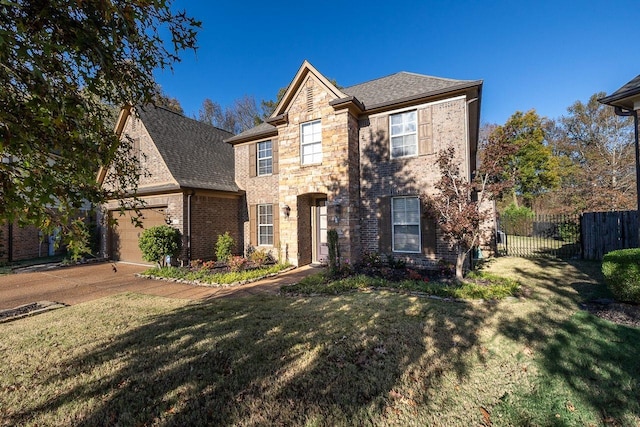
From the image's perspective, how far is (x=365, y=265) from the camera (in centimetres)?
977

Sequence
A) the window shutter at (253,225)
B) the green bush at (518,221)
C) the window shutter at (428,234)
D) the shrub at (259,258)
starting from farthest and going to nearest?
the green bush at (518,221)
the window shutter at (253,225)
the shrub at (259,258)
the window shutter at (428,234)

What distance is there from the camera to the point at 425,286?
23.2 feet

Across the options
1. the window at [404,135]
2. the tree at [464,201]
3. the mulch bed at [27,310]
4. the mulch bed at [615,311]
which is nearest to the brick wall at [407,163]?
the window at [404,135]

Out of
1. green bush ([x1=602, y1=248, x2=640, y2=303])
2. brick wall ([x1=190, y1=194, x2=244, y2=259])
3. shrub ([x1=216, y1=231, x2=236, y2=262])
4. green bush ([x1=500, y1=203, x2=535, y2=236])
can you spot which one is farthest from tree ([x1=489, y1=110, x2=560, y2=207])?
shrub ([x1=216, y1=231, x2=236, y2=262])

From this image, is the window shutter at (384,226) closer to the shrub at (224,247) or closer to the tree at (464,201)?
the tree at (464,201)

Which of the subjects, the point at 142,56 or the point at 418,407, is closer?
the point at 418,407

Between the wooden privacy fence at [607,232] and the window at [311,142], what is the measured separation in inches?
441

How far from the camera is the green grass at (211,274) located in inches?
344

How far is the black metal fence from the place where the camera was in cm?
1322

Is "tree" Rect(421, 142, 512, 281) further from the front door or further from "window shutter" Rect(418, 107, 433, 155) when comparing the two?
the front door

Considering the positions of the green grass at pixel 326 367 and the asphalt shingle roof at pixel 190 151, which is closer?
the green grass at pixel 326 367

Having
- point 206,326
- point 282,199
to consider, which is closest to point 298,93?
point 282,199

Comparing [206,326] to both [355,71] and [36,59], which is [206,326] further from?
[355,71]

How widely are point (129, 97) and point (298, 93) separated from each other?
814cm
